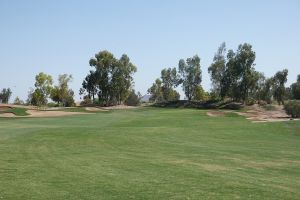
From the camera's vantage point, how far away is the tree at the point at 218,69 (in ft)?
316

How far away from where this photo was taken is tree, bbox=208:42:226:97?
9645 cm

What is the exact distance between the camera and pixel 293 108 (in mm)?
53469

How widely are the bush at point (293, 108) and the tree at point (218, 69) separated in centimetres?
3897

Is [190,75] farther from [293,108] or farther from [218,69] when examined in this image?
[293,108]

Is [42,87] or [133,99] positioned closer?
[42,87]

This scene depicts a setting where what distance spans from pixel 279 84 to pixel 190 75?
2410 cm

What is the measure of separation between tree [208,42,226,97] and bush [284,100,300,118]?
128 feet

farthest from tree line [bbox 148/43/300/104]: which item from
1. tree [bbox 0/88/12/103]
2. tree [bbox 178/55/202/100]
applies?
tree [bbox 0/88/12/103]

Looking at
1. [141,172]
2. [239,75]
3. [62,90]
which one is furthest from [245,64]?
[141,172]

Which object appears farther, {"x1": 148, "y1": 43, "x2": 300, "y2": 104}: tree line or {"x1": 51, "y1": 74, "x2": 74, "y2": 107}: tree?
{"x1": 51, "y1": 74, "x2": 74, "y2": 107}: tree

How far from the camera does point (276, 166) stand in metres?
15.5

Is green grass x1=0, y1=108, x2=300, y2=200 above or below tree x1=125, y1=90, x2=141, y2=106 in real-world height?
below

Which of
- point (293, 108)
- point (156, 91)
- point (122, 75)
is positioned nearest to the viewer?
point (293, 108)

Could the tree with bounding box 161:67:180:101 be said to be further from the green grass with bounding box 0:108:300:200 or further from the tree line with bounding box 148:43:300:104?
the green grass with bounding box 0:108:300:200
